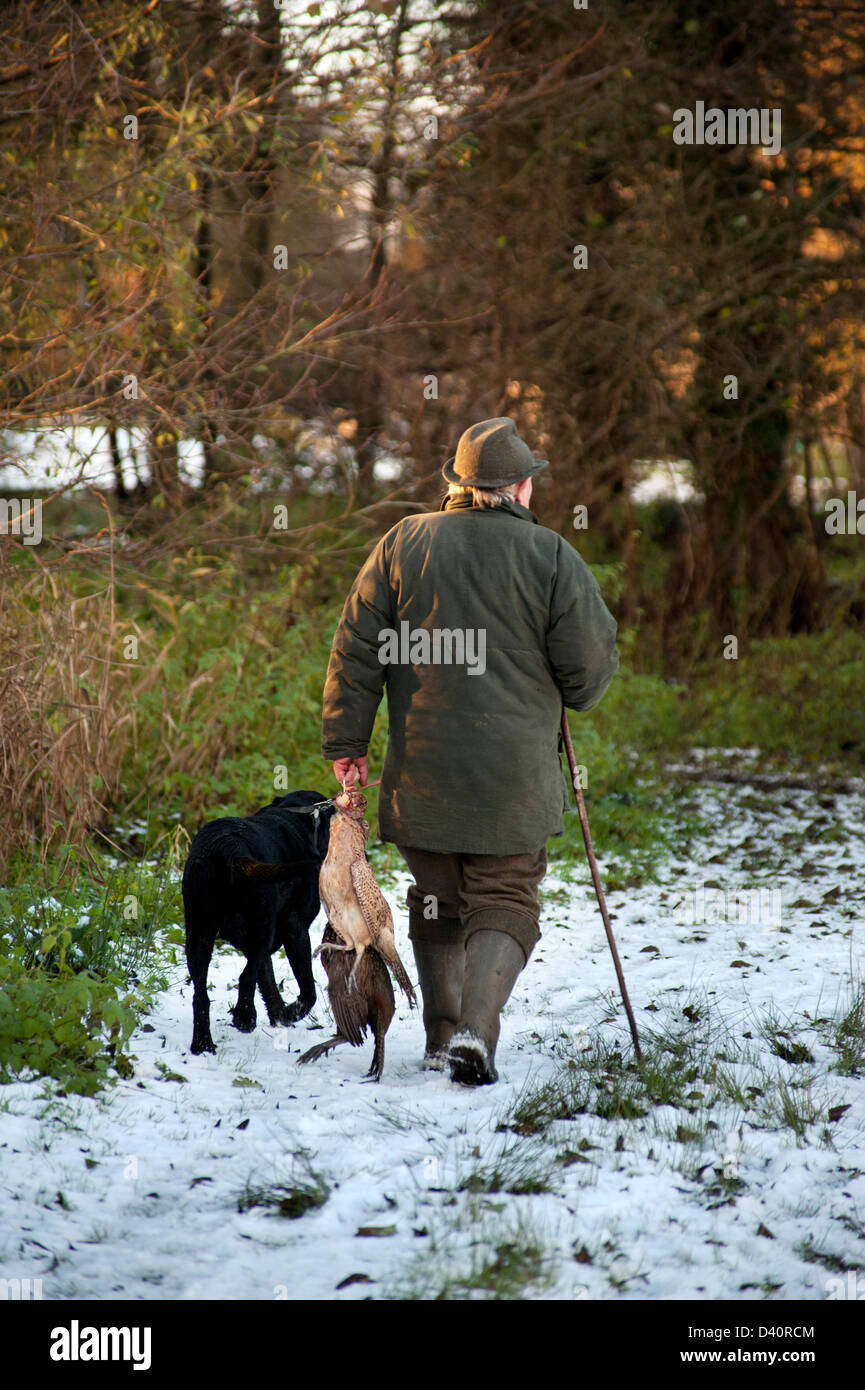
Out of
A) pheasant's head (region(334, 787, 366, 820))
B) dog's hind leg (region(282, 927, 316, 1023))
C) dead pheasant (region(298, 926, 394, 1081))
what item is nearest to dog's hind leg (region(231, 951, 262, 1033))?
dog's hind leg (region(282, 927, 316, 1023))

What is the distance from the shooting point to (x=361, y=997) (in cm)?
375

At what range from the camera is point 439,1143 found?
10.8 feet

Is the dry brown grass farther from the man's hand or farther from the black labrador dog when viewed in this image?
the man's hand

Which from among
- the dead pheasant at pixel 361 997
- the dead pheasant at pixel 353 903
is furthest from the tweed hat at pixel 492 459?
the dead pheasant at pixel 361 997

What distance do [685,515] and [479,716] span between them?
1036 cm

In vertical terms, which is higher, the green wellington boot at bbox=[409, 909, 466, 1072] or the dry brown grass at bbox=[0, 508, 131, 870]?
the dry brown grass at bbox=[0, 508, 131, 870]

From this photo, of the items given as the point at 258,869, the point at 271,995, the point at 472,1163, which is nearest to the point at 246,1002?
the point at 271,995

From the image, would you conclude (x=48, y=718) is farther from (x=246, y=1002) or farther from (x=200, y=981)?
(x=200, y=981)

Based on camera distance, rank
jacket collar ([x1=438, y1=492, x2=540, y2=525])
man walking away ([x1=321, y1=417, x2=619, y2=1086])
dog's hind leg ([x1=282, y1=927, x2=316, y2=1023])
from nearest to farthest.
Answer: man walking away ([x1=321, y1=417, x2=619, y2=1086]), jacket collar ([x1=438, y1=492, x2=540, y2=525]), dog's hind leg ([x1=282, y1=927, x2=316, y2=1023])

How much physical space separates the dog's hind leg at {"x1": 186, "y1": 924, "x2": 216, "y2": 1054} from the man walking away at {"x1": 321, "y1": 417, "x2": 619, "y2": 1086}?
0.68m

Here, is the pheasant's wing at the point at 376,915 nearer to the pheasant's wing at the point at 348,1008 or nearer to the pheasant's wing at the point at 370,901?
the pheasant's wing at the point at 370,901

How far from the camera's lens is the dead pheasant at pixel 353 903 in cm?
372

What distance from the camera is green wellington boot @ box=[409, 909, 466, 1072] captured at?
3.93 meters
